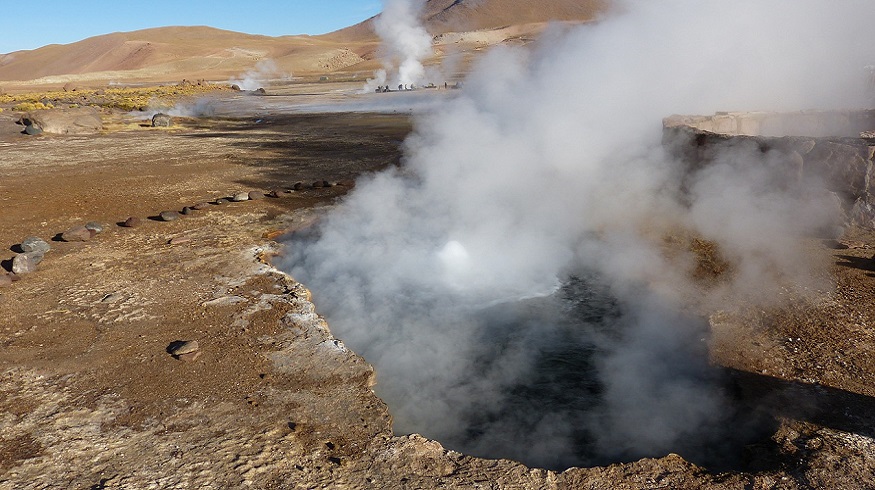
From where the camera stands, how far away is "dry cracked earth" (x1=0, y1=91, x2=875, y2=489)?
8.25 feet

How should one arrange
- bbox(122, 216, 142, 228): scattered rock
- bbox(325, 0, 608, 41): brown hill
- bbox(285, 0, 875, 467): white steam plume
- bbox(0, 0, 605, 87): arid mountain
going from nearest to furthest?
bbox(285, 0, 875, 467): white steam plume → bbox(122, 216, 142, 228): scattered rock → bbox(0, 0, 605, 87): arid mountain → bbox(325, 0, 608, 41): brown hill

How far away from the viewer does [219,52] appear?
74.1 m

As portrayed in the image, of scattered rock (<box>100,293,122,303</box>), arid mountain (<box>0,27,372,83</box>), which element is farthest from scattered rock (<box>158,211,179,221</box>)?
arid mountain (<box>0,27,372,83</box>)

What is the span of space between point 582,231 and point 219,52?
79193mm

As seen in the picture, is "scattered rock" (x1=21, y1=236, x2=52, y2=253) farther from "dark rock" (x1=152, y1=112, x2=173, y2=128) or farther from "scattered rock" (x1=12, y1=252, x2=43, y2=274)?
"dark rock" (x1=152, y1=112, x2=173, y2=128)

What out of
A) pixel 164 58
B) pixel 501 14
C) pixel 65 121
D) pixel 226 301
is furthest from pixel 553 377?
pixel 501 14

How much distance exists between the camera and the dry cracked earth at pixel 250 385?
251 cm

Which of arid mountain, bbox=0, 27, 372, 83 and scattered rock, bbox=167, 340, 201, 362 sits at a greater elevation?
arid mountain, bbox=0, 27, 372, 83

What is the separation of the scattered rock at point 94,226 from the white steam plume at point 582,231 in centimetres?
252

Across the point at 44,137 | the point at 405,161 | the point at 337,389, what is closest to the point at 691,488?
the point at 337,389

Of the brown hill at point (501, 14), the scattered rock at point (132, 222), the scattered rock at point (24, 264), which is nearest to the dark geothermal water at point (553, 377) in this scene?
the scattered rock at point (24, 264)

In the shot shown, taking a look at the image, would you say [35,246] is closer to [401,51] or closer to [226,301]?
[226,301]

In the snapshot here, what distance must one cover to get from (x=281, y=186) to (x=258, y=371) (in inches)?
236

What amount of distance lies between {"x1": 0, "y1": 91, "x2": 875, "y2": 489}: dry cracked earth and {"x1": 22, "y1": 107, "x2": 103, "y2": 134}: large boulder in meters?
11.7
